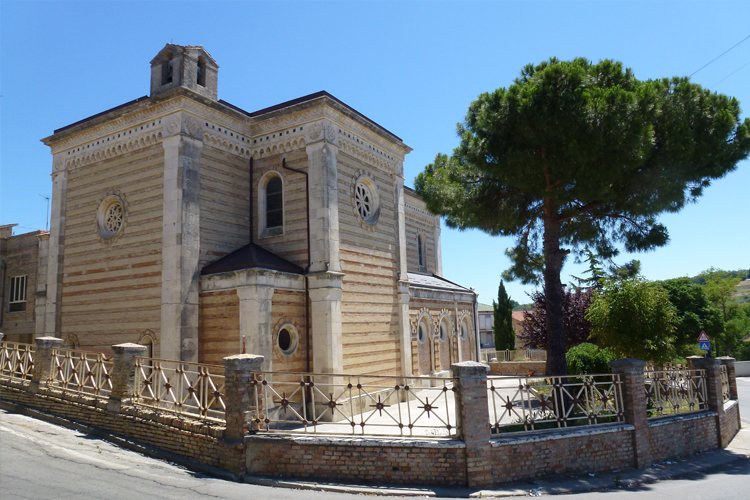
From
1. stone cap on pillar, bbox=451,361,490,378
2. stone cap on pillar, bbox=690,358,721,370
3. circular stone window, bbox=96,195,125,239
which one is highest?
circular stone window, bbox=96,195,125,239

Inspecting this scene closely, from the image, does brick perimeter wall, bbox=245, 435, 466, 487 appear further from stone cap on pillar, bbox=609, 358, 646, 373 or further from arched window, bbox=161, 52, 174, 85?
arched window, bbox=161, 52, 174, 85

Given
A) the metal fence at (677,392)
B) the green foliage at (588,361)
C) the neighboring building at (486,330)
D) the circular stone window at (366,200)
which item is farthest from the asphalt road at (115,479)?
the neighboring building at (486,330)

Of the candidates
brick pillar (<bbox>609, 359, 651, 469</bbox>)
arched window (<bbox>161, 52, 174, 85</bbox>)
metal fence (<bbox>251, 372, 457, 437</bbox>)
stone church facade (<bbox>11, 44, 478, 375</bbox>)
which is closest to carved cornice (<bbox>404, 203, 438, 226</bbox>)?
stone church facade (<bbox>11, 44, 478, 375</bbox>)

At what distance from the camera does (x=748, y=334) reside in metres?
44.2

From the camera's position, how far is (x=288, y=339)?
13922 mm

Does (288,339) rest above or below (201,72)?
below

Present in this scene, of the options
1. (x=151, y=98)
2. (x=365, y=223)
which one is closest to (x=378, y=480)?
(x=365, y=223)

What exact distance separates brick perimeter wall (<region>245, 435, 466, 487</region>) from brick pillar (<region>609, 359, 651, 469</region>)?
382 centimetres

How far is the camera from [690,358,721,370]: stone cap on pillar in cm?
1167

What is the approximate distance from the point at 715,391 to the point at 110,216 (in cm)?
1762

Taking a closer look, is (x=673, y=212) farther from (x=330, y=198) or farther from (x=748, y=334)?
(x=748, y=334)

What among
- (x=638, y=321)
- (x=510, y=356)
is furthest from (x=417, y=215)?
(x=638, y=321)

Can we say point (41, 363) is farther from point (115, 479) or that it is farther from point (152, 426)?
point (115, 479)

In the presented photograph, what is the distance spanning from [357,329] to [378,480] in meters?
7.58
